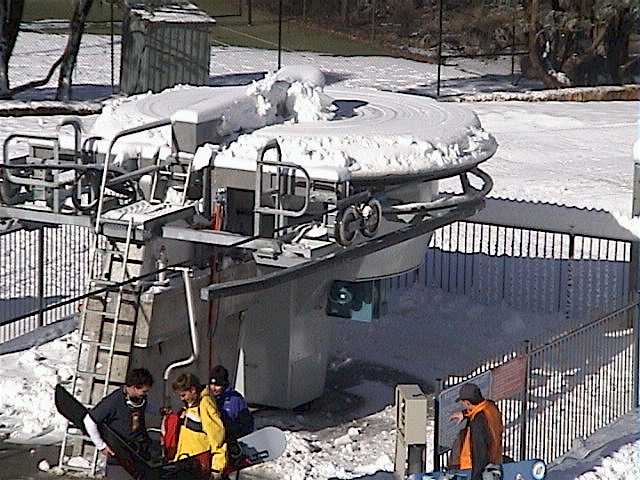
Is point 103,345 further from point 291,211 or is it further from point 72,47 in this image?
point 72,47

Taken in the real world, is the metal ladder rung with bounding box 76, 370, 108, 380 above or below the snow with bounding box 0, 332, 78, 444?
above

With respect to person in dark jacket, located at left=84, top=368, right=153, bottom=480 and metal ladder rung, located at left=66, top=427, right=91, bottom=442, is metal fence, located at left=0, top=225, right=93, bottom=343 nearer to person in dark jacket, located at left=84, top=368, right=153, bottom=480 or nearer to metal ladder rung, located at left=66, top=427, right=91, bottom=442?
metal ladder rung, located at left=66, top=427, right=91, bottom=442

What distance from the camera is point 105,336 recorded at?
40.8 ft

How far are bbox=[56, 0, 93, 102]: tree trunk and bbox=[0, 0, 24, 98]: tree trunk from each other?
104 cm

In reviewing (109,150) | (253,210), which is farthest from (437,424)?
(109,150)

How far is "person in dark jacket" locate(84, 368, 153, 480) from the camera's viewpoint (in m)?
11.3

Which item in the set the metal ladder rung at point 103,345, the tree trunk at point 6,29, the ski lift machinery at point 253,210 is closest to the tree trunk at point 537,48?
the tree trunk at point 6,29

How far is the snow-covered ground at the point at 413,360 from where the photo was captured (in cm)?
1280

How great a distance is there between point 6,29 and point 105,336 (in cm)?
1857

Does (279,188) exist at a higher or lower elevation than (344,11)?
higher

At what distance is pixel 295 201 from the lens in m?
12.5

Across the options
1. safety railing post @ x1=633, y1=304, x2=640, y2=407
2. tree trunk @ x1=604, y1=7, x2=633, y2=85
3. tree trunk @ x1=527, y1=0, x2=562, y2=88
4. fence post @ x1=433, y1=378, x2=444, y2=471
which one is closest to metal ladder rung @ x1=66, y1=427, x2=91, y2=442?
fence post @ x1=433, y1=378, x2=444, y2=471

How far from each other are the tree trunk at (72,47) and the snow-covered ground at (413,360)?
2.06m

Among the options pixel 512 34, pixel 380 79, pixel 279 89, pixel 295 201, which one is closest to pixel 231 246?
pixel 295 201
